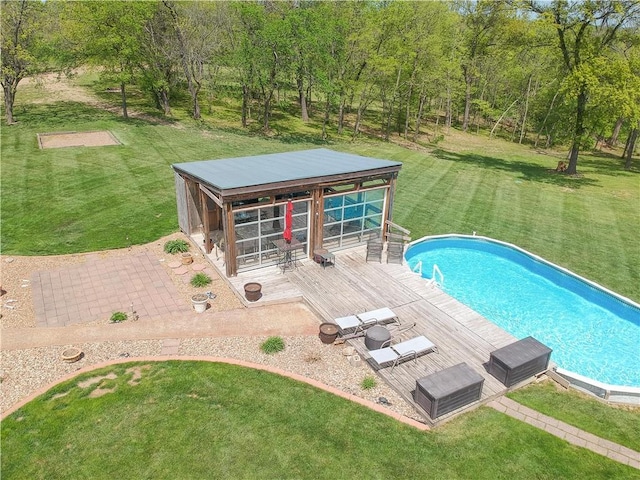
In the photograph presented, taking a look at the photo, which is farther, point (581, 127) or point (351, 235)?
point (581, 127)

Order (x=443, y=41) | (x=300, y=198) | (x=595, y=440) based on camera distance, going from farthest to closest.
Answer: (x=443, y=41), (x=300, y=198), (x=595, y=440)

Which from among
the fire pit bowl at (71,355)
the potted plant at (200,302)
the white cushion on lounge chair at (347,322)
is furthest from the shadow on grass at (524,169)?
the fire pit bowl at (71,355)

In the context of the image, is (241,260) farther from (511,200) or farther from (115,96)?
(115,96)

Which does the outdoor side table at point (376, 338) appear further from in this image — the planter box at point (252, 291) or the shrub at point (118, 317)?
the shrub at point (118, 317)

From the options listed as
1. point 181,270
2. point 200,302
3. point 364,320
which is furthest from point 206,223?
point 364,320

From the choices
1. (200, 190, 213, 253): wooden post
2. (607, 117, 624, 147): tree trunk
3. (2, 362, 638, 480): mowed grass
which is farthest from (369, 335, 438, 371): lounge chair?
(607, 117, 624, 147): tree trunk

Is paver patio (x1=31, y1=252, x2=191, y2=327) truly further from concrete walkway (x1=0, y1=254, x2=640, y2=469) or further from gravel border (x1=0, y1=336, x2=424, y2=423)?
gravel border (x1=0, y1=336, x2=424, y2=423)

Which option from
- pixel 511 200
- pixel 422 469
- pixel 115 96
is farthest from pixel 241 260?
pixel 115 96
